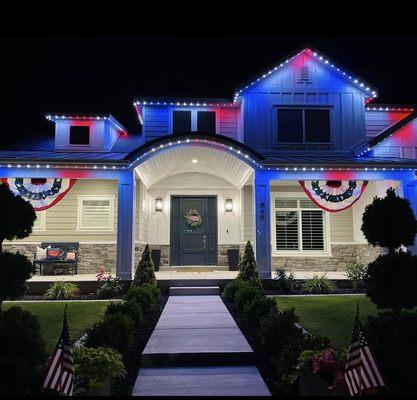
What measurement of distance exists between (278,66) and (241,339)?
32.9 ft

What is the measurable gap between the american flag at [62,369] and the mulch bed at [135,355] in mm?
787

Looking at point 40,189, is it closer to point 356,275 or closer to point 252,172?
point 252,172

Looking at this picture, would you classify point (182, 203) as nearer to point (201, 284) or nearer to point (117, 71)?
point (201, 284)

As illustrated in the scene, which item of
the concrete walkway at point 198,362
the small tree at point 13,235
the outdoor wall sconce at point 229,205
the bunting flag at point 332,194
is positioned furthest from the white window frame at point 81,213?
the small tree at point 13,235

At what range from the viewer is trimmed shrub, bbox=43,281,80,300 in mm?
9969

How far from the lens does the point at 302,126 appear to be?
44.0 feet

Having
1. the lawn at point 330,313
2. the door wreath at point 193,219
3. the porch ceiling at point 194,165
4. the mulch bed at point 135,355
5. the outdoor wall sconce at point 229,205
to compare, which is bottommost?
the mulch bed at point 135,355

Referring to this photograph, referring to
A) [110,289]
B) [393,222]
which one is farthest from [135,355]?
[110,289]

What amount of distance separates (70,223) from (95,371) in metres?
10.4

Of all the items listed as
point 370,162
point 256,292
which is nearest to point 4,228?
point 256,292

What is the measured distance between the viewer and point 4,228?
3.89 meters

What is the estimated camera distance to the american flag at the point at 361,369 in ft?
10.7

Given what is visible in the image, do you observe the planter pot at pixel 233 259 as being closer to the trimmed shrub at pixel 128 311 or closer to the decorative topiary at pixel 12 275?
the trimmed shrub at pixel 128 311

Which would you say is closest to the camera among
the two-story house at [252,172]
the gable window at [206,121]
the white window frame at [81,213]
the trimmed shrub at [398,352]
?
the trimmed shrub at [398,352]
